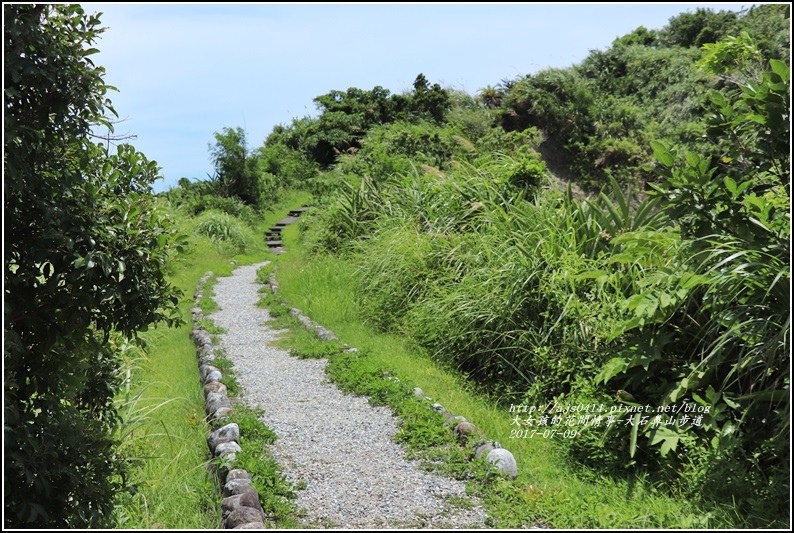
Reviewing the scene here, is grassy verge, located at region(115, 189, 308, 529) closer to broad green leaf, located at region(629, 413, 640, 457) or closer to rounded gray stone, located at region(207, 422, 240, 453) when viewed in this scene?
rounded gray stone, located at region(207, 422, 240, 453)

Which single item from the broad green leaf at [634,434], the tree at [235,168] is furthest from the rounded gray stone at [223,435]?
the tree at [235,168]

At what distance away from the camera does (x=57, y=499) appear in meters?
3.08

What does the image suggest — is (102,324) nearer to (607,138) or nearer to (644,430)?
(644,430)

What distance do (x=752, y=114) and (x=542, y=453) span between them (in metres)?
2.60

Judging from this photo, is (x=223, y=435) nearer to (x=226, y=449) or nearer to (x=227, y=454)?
(x=226, y=449)

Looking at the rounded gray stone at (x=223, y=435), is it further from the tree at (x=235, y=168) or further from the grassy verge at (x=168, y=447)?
the tree at (x=235, y=168)

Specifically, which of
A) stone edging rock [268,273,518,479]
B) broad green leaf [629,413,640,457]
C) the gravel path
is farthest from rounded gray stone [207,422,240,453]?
broad green leaf [629,413,640,457]

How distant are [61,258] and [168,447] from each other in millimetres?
2317

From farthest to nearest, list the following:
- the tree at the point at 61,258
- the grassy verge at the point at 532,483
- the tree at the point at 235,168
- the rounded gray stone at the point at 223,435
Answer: the tree at the point at 235,168, the rounded gray stone at the point at 223,435, the grassy verge at the point at 532,483, the tree at the point at 61,258

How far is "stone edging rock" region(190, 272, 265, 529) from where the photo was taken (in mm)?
3609

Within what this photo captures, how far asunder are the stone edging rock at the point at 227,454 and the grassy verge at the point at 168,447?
10cm

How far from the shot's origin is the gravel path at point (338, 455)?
12.6 feet

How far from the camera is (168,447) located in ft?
15.9

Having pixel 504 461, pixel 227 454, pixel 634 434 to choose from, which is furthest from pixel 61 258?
pixel 634 434
